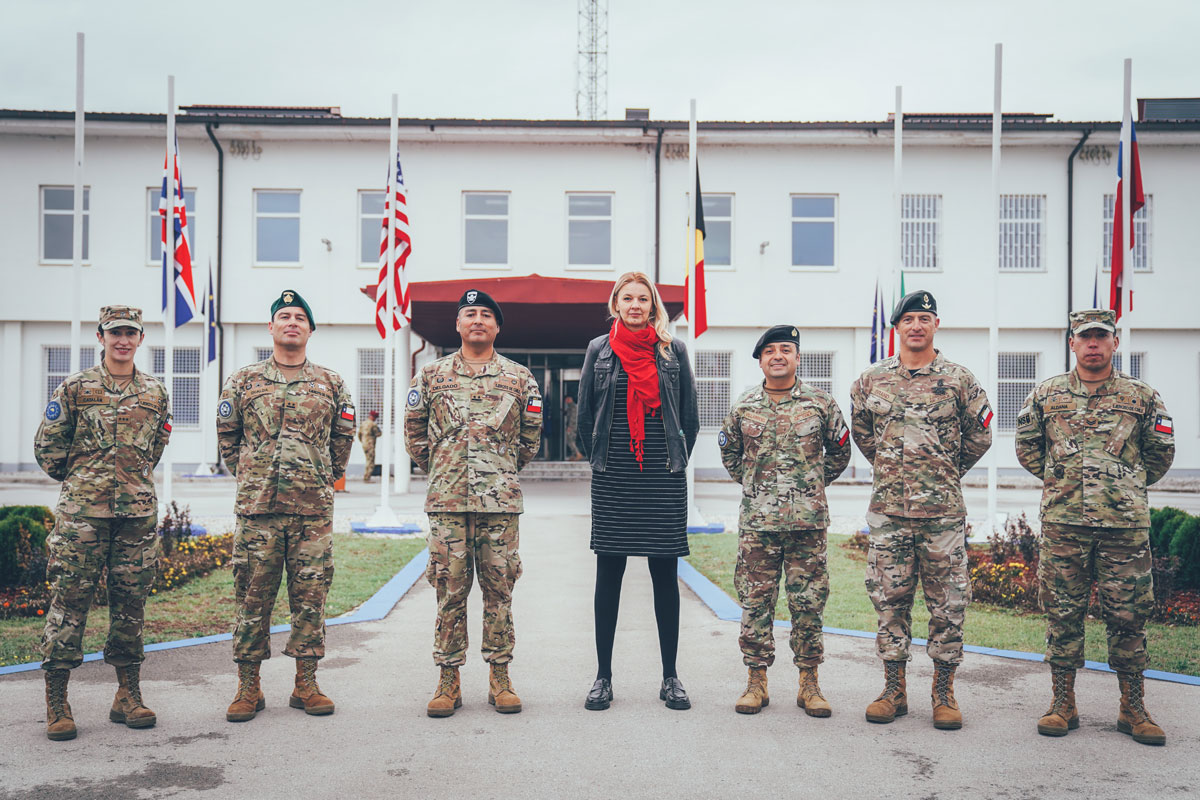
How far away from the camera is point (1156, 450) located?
471 cm

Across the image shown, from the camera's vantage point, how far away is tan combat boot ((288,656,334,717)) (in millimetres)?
4852

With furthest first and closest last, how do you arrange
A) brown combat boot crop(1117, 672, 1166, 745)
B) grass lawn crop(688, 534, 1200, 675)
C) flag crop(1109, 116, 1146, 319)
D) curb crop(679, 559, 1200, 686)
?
flag crop(1109, 116, 1146, 319) → grass lawn crop(688, 534, 1200, 675) → curb crop(679, 559, 1200, 686) → brown combat boot crop(1117, 672, 1166, 745)

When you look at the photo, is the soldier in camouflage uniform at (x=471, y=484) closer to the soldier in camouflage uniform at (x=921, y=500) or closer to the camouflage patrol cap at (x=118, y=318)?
the camouflage patrol cap at (x=118, y=318)

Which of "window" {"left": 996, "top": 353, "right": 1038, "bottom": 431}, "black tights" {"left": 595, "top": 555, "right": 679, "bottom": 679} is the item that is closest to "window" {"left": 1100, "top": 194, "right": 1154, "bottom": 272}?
"window" {"left": 996, "top": 353, "right": 1038, "bottom": 431}

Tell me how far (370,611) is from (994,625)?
16.2 feet

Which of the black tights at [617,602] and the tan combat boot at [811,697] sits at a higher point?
the black tights at [617,602]

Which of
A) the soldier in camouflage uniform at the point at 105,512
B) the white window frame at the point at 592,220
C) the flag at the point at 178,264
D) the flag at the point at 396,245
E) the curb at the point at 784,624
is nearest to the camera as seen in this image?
the soldier in camouflage uniform at the point at 105,512

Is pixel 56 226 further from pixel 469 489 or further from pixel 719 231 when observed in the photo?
pixel 469 489

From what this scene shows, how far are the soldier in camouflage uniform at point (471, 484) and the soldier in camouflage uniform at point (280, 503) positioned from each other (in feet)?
1.79

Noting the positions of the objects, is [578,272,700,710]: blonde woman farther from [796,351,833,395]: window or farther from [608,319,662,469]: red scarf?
[796,351,833,395]: window

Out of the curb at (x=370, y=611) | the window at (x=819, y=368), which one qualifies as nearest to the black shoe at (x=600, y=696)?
the curb at (x=370, y=611)

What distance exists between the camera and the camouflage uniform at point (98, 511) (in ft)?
15.0

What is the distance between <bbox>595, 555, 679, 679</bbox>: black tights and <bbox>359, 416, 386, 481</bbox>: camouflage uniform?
1671cm

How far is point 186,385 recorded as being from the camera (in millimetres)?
23672
